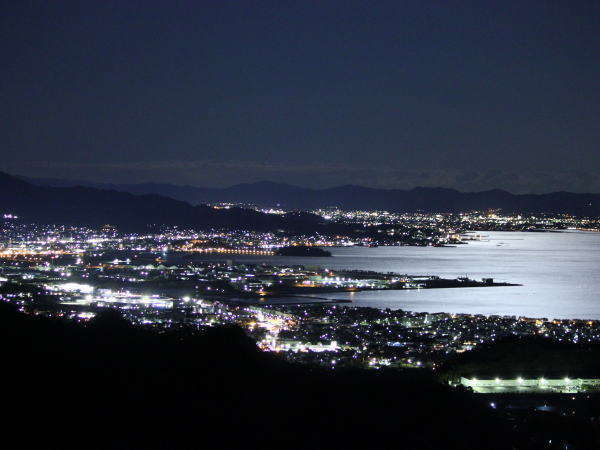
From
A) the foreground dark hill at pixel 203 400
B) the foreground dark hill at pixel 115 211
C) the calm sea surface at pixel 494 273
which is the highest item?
the foreground dark hill at pixel 115 211

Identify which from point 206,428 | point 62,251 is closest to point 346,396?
point 206,428

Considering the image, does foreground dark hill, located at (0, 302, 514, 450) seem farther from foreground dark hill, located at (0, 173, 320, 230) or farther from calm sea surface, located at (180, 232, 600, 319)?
foreground dark hill, located at (0, 173, 320, 230)

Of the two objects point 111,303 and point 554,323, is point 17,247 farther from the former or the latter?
point 554,323

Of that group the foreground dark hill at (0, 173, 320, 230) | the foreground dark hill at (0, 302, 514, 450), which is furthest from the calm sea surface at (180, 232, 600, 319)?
the foreground dark hill at (0, 302, 514, 450)

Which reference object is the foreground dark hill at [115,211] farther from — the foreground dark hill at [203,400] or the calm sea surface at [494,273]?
the foreground dark hill at [203,400]

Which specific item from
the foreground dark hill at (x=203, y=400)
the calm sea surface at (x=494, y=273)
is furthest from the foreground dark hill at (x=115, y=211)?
the foreground dark hill at (x=203, y=400)

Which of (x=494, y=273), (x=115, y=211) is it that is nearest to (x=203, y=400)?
(x=494, y=273)

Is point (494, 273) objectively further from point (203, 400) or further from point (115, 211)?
point (115, 211)

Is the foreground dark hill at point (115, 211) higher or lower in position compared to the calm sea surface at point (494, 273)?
higher
